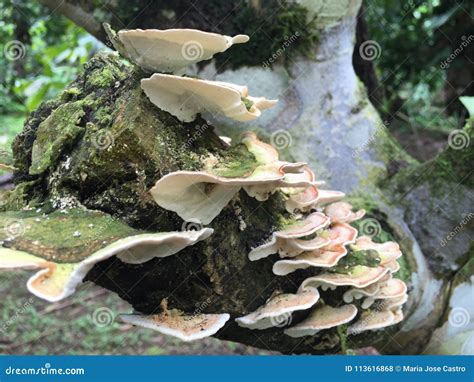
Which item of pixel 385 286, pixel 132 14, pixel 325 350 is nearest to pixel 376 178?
pixel 385 286

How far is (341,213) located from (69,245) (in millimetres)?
1236

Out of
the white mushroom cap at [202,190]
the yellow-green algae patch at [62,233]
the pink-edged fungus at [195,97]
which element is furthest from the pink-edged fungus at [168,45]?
the yellow-green algae patch at [62,233]

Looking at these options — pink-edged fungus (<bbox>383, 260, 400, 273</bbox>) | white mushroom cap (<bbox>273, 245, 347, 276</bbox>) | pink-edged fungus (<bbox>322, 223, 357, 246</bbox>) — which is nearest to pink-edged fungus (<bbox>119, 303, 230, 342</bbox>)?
white mushroom cap (<bbox>273, 245, 347, 276</bbox>)

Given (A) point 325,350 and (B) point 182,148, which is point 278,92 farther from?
(A) point 325,350

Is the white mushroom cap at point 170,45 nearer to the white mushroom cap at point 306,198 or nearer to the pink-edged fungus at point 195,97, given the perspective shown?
the pink-edged fungus at point 195,97

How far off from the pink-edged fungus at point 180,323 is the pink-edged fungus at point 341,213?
72 cm

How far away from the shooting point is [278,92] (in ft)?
8.68

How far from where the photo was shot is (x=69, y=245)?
1418mm

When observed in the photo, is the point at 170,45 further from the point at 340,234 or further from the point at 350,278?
the point at 350,278

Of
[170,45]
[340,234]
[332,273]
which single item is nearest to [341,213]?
[340,234]

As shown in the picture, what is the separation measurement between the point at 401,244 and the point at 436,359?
0.63 metres

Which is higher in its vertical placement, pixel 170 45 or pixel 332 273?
pixel 170 45

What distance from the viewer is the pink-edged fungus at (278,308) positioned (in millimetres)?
1827

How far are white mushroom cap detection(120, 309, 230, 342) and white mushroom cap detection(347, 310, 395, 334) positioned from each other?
2.55ft
